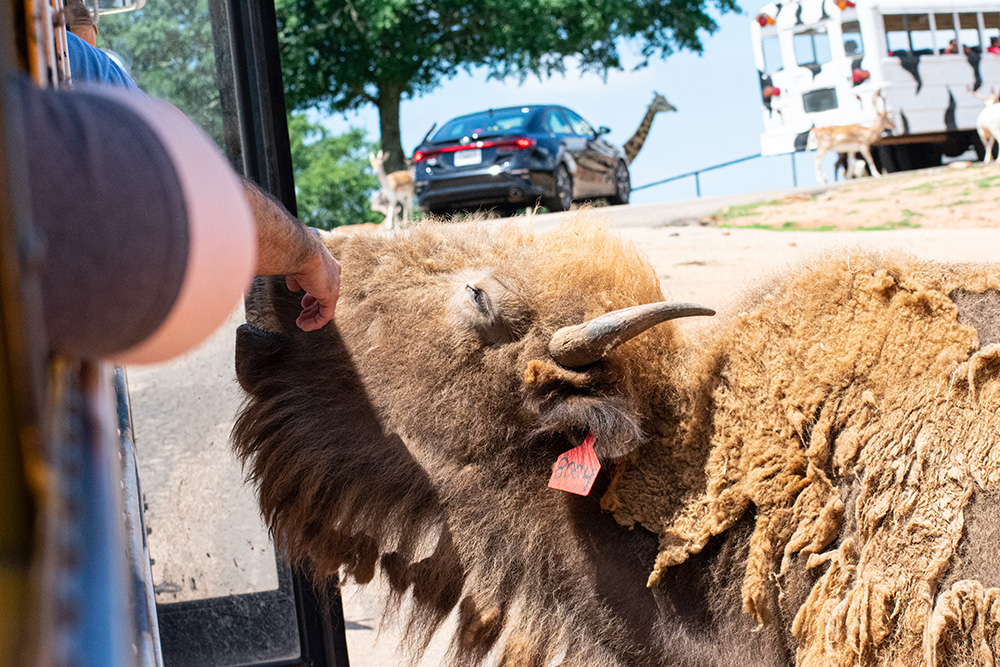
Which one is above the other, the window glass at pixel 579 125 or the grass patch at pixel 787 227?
the window glass at pixel 579 125

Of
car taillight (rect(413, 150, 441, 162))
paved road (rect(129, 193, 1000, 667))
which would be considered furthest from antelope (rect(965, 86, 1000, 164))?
paved road (rect(129, 193, 1000, 667))

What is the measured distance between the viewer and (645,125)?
25.8 meters

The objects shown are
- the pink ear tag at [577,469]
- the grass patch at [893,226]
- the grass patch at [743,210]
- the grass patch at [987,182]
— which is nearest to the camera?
the pink ear tag at [577,469]

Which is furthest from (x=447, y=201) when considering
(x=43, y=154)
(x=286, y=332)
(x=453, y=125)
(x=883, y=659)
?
(x=43, y=154)

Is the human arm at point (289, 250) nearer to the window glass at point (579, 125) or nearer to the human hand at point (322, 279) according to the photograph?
the human hand at point (322, 279)

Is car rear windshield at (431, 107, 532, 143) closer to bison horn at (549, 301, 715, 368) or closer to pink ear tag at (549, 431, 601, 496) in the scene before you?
bison horn at (549, 301, 715, 368)

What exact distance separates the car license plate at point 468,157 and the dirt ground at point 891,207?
15.4 feet

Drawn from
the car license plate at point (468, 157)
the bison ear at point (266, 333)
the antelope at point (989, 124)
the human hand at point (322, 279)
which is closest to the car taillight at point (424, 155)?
the car license plate at point (468, 157)

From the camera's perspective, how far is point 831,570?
2.56 metres

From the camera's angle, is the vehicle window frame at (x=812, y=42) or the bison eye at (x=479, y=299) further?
the vehicle window frame at (x=812, y=42)

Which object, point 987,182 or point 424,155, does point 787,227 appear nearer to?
point 987,182

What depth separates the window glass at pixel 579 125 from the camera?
1917 cm

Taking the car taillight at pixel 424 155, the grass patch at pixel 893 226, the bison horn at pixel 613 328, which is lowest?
the bison horn at pixel 613 328

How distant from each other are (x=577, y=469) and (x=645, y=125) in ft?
79.4
